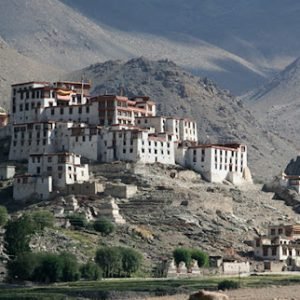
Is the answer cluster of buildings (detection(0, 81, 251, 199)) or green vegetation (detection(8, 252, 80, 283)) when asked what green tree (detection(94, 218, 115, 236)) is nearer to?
cluster of buildings (detection(0, 81, 251, 199))

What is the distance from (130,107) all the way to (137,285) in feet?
133

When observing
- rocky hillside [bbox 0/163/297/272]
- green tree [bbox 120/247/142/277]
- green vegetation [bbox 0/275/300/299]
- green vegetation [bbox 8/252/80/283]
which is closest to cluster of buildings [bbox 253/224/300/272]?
rocky hillside [bbox 0/163/297/272]

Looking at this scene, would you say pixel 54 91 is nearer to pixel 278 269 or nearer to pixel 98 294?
pixel 278 269

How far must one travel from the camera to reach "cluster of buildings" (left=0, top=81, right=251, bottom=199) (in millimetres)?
155750

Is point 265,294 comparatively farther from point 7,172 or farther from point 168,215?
point 7,172

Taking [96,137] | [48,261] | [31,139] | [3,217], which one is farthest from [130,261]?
[31,139]

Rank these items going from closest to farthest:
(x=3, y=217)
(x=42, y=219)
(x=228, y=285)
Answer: (x=228, y=285)
(x=42, y=219)
(x=3, y=217)

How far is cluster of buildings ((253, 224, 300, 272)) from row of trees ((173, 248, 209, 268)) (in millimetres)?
6608

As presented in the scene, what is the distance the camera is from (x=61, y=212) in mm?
148375

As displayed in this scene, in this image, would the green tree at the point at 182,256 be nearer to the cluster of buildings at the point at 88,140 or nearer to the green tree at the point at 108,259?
the green tree at the point at 108,259

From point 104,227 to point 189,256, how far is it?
338 inches

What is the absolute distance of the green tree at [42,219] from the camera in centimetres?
14112

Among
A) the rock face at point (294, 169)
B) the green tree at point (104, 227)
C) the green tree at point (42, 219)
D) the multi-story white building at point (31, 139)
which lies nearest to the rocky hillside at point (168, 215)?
the green tree at point (104, 227)

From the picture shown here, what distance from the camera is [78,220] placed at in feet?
480
